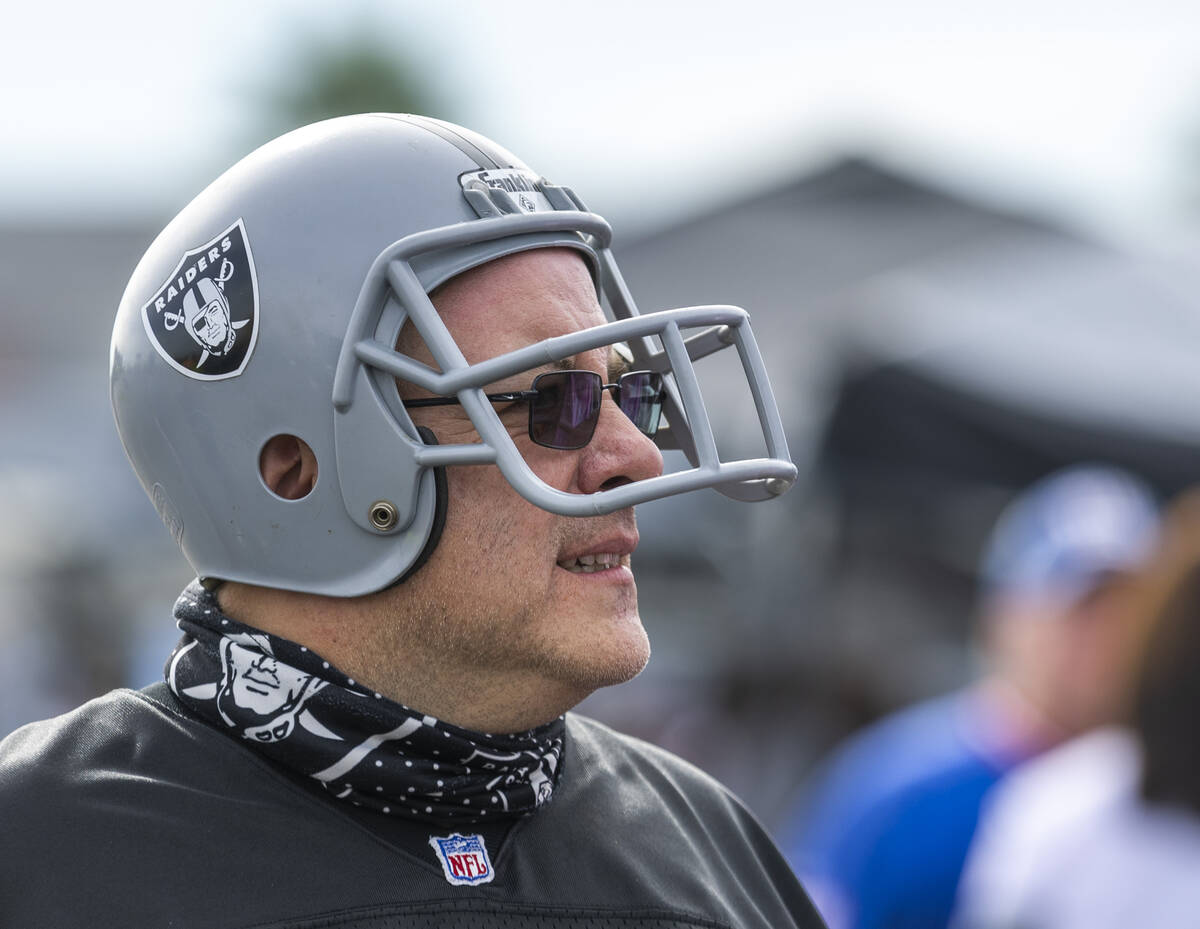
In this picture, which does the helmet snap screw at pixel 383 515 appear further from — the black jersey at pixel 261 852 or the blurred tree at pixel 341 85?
the blurred tree at pixel 341 85

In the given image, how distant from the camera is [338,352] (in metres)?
2.01

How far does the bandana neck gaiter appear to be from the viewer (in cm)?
192

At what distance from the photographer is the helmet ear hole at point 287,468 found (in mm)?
2080

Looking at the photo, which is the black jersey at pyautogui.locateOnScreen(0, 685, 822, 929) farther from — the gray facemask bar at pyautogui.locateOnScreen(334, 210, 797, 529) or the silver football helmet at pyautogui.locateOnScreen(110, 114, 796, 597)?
the gray facemask bar at pyautogui.locateOnScreen(334, 210, 797, 529)

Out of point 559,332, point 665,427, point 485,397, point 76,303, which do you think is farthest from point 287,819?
point 76,303

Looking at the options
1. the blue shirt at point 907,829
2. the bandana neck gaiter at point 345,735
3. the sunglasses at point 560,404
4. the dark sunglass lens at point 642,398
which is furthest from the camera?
the blue shirt at point 907,829

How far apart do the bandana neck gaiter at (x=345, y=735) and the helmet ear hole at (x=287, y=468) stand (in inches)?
7.8

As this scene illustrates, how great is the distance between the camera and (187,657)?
6.81 ft

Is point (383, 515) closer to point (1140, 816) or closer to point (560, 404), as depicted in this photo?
point (560, 404)

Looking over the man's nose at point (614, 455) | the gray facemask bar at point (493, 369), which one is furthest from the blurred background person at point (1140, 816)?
the man's nose at point (614, 455)

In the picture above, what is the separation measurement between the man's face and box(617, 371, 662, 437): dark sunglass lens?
100 millimetres

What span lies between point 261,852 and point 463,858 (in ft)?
0.88

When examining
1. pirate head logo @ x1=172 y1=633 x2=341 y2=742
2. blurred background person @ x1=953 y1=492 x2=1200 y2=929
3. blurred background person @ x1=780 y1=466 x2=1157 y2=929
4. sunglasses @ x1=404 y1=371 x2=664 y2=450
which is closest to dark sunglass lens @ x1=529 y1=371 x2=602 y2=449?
sunglasses @ x1=404 y1=371 x2=664 y2=450

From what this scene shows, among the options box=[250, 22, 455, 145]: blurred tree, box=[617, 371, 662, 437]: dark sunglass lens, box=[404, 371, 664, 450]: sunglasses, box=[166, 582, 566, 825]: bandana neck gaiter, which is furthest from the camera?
box=[250, 22, 455, 145]: blurred tree
